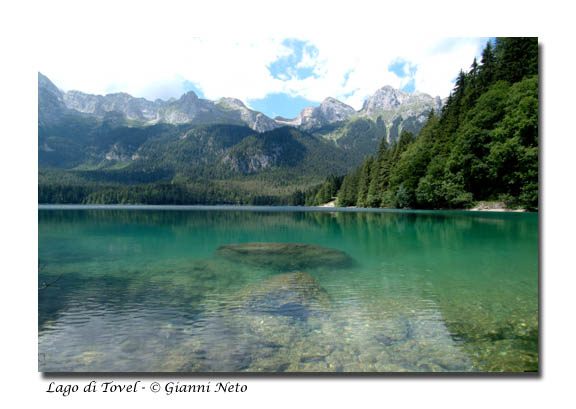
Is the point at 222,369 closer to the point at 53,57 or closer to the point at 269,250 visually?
the point at 53,57

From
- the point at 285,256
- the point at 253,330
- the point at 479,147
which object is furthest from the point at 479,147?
the point at 253,330

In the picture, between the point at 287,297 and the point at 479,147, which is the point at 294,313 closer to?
the point at 287,297

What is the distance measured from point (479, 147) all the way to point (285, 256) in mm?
24390

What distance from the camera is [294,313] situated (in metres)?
6.85

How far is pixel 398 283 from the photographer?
31.2ft

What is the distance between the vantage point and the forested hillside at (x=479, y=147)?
33.5 ft

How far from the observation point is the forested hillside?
1022 cm

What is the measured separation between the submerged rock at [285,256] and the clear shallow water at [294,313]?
0.63 ft

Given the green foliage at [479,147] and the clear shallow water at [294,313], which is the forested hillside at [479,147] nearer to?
the green foliage at [479,147]

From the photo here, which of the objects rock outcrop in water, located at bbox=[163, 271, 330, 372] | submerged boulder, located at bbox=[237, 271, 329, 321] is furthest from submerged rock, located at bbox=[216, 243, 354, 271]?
rock outcrop in water, located at bbox=[163, 271, 330, 372]

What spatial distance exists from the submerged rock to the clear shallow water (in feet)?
0.63

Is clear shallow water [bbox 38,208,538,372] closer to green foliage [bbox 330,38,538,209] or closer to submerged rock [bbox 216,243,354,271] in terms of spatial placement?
submerged rock [bbox 216,243,354,271]

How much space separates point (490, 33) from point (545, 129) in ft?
8.34
